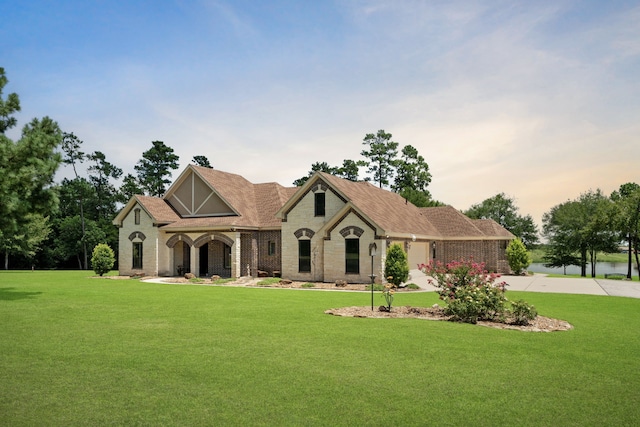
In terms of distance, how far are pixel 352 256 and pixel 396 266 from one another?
350cm

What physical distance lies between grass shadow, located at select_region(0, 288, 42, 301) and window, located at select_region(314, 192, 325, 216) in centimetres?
1535

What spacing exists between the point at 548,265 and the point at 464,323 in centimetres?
4390

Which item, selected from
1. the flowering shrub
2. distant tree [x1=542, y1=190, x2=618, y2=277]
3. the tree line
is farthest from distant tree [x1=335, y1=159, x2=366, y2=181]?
the flowering shrub

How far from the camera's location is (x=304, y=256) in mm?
30297

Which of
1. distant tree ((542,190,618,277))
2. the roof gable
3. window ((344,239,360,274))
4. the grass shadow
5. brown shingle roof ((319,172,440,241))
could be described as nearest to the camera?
the grass shadow

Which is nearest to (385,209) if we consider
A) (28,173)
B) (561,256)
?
(28,173)

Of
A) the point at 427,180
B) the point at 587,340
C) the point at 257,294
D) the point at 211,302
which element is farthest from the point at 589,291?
the point at 427,180

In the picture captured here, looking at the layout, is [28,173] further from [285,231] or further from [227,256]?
[227,256]

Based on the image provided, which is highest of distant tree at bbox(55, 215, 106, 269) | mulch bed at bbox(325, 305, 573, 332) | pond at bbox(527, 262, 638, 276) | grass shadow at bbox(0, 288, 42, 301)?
distant tree at bbox(55, 215, 106, 269)

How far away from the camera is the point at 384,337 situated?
37.7 ft

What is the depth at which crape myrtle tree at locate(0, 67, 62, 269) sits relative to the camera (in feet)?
66.0

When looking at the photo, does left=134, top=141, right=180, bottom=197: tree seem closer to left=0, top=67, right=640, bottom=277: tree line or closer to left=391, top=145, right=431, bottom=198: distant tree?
left=0, top=67, right=640, bottom=277: tree line

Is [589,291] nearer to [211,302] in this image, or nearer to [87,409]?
[211,302]

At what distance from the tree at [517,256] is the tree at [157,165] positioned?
4473cm
